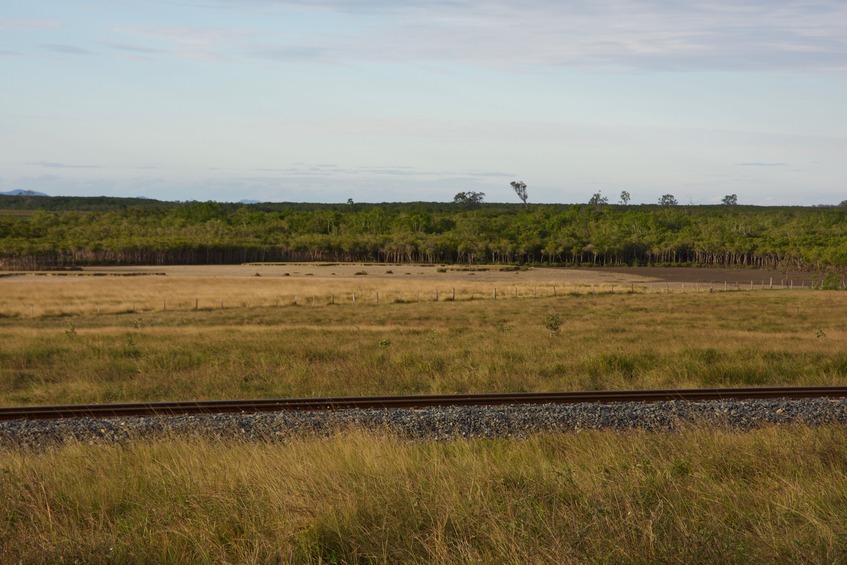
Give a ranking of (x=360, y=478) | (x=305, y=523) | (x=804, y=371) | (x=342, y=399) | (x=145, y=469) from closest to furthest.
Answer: (x=305, y=523)
(x=360, y=478)
(x=145, y=469)
(x=342, y=399)
(x=804, y=371)

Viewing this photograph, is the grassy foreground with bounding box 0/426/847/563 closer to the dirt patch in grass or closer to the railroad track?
the railroad track

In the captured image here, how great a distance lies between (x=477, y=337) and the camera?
1151 inches

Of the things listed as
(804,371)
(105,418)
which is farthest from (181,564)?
(804,371)

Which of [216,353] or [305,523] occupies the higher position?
[305,523]

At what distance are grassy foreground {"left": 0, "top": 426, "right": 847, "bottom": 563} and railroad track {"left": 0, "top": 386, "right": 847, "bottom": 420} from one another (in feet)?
14.5

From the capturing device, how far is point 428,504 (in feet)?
20.9

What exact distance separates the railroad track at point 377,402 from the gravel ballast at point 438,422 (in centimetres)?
89

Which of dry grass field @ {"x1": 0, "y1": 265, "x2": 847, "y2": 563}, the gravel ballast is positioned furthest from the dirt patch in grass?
the gravel ballast

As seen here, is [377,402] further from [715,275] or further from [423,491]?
[715,275]

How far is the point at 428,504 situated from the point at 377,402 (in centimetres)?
798

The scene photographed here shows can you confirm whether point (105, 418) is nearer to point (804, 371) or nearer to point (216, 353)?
point (216, 353)

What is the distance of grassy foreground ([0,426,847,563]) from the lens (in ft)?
17.7

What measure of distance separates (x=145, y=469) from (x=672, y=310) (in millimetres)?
46089

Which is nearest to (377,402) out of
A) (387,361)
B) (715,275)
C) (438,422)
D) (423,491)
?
(438,422)
